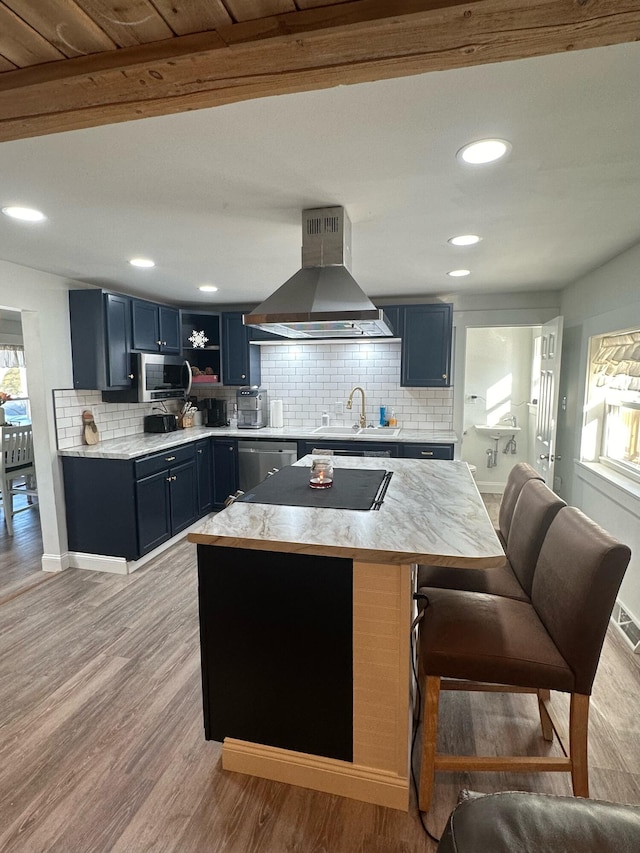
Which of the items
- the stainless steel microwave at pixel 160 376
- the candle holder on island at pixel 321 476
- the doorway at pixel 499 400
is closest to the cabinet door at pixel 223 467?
the stainless steel microwave at pixel 160 376


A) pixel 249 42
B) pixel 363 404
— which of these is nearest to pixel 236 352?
pixel 363 404

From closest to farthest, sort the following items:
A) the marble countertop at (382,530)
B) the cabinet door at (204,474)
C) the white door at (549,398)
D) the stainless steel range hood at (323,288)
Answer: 1. the marble countertop at (382,530)
2. the stainless steel range hood at (323,288)
3. the white door at (549,398)
4. the cabinet door at (204,474)

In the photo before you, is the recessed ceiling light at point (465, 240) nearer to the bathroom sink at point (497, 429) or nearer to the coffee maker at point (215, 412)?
the coffee maker at point (215, 412)

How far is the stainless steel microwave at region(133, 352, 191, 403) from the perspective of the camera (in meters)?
3.92

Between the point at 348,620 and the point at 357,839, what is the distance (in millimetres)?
670

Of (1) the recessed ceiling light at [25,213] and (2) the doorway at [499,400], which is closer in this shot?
(1) the recessed ceiling light at [25,213]

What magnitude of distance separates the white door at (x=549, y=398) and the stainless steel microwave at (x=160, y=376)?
3.38m

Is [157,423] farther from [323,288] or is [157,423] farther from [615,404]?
[615,404]

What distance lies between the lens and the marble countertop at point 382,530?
56.1 inches

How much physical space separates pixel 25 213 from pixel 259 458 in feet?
9.58

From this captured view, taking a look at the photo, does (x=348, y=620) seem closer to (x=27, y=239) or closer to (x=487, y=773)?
(x=487, y=773)

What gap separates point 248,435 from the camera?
15.0 feet

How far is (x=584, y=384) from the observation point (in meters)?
3.41

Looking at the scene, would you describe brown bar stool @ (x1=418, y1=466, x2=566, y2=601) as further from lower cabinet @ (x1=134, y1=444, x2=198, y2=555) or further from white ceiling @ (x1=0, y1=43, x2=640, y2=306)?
lower cabinet @ (x1=134, y1=444, x2=198, y2=555)
